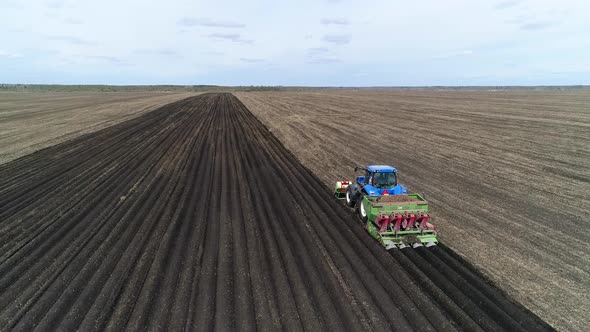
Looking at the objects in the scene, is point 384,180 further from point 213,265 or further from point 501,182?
point 501,182

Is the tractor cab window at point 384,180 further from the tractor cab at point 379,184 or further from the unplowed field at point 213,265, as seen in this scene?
the unplowed field at point 213,265

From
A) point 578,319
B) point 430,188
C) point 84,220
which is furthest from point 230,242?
point 430,188

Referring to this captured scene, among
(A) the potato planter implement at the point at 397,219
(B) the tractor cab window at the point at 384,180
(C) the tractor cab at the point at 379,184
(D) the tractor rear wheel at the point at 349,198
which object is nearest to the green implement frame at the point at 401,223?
(A) the potato planter implement at the point at 397,219

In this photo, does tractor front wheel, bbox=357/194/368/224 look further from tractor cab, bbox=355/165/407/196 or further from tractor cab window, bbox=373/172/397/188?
tractor cab window, bbox=373/172/397/188

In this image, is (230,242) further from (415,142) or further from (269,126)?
(269,126)

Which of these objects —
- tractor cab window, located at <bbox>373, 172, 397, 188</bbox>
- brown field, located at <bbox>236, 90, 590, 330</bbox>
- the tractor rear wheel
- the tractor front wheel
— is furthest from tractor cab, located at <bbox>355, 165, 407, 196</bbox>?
brown field, located at <bbox>236, 90, 590, 330</bbox>
